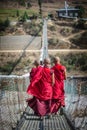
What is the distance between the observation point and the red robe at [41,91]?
5234 mm

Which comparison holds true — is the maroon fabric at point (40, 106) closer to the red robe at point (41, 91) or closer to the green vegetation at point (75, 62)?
the red robe at point (41, 91)

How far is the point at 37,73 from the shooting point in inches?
207

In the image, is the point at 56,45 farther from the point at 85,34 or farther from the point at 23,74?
the point at 23,74

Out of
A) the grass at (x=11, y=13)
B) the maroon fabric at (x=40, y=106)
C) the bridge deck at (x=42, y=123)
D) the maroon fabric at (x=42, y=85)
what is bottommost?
the grass at (x=11, y=13)

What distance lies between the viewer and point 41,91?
5297mm

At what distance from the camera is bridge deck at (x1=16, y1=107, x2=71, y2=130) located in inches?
195

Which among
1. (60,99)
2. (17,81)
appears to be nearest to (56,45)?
(17,81)

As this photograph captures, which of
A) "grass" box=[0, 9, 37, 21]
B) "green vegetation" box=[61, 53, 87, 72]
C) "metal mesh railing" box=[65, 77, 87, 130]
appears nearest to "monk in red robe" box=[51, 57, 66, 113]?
"metal mesh railing" box=[65, 77, 87, 130]

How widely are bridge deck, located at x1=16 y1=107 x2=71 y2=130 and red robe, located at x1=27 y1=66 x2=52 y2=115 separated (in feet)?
0.30

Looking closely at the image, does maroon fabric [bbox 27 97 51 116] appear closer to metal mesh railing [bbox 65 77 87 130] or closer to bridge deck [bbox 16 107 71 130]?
bridge deck [bbox 16 107 71 130]

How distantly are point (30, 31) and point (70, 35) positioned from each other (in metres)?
1.47

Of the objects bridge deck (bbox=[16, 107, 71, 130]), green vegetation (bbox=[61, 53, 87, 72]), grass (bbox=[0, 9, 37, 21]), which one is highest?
bridge deck (bbox=[16, 107, 71, 130])

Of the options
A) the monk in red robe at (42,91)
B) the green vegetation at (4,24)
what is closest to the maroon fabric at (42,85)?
the monk in red robe at (42,91)

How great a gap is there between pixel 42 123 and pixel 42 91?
370 mm
